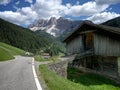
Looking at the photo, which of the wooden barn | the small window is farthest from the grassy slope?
the small window

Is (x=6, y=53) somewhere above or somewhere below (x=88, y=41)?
below

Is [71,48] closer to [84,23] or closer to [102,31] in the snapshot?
[84,23]

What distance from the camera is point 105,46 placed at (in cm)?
2452

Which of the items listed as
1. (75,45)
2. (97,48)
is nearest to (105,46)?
(97,48)

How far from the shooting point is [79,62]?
29.4m

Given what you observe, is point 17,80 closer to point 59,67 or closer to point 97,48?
point 59,67

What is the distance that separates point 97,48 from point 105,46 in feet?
6.02

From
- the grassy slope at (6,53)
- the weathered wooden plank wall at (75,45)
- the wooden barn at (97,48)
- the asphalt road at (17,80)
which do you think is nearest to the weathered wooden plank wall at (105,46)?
the wooden barn at (97,48)

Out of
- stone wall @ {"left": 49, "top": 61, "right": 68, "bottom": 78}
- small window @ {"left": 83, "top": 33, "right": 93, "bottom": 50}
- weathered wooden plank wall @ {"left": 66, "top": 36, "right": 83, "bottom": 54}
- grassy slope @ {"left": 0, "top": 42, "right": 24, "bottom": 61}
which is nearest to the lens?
stone wall @ {"left": 49, "top": 61, "right": 68, "bottom": 78}

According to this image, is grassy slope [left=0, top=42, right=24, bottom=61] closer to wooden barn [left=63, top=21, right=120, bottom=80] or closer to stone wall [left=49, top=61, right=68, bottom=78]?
wooden barn [left=63, top=21, right=120, bottom=80]

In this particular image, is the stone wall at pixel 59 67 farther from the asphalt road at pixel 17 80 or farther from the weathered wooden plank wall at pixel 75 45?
the weathered wooden plank wall at pixel 75 45

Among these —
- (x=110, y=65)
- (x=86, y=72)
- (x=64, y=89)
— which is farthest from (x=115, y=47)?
(x=64, y=89)

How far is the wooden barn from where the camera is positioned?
23.2 meters

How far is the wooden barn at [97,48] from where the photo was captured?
23.2m
